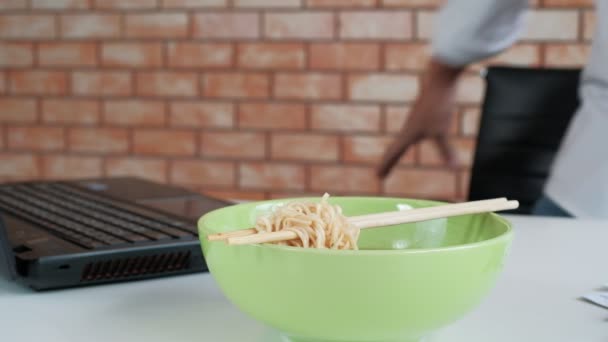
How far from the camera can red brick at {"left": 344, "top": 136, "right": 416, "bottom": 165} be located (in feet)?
7.17

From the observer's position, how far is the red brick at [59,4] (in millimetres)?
2307

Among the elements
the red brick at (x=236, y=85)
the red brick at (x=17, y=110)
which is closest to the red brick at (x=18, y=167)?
the red brick at (x=17, y=110)

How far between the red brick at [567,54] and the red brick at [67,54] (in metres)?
1.23

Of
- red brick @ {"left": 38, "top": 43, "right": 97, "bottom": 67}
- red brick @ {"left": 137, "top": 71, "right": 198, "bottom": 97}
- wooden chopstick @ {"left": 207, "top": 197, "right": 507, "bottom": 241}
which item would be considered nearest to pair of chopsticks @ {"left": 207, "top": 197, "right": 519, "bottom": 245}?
wooden chopstick @ {"left": 207, "top": 197, "right": 507, "bottom": 241}

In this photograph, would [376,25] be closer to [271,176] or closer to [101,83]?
[271,176]

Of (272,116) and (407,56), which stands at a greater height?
(407,56)

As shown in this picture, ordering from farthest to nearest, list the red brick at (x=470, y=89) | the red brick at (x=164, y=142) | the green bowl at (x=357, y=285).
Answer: the red brick at (x=164, y=142)
the red brick at (x=470, y=89)
the green bowl at (x=357, y=285)

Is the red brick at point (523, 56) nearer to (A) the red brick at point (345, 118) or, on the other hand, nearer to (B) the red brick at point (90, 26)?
(A) the red brick at point (345, 118)

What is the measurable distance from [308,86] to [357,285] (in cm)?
175

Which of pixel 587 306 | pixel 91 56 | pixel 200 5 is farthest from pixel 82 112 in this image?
pixel 587 306

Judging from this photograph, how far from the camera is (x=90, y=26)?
2318mm

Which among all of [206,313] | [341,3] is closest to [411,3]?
[341,3]

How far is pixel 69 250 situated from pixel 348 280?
0.29 m

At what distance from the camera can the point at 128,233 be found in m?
0.74
